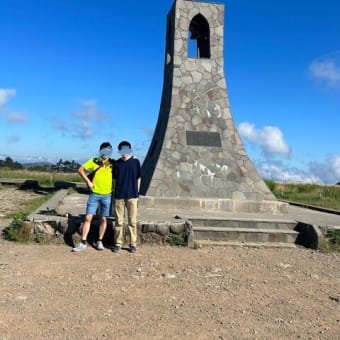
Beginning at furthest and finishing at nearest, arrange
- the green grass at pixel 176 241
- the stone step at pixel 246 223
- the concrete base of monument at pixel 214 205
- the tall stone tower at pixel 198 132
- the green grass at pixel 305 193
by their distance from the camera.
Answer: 1. the green grass at pixel 305 193
2. the tall stone tower at pixel 198 132
3. the concrete base of monument at pixel 214 205
4. the stone step at pixel 246 223
5. the green grass at pixel 176 241

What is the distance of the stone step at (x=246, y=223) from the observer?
25.5 feet

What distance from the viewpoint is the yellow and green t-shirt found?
20.5 feet

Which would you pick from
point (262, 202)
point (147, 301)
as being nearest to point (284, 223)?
point (262, 202)

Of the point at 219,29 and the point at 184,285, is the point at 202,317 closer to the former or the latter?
the point at 184,285

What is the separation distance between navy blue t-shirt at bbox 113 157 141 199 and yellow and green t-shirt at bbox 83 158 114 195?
139mm

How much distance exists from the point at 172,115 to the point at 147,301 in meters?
7.59

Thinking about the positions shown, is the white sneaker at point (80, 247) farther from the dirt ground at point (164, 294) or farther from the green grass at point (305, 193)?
the green grass at point (305, 193)

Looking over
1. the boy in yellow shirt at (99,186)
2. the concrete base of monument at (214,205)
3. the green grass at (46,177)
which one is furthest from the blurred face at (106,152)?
the green grass at (46,177)

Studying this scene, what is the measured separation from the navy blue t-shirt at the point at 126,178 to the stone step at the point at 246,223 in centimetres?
182

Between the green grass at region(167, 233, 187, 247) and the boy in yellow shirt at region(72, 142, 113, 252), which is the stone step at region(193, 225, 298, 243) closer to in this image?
the green grass at region(167, 233, 187, 247)

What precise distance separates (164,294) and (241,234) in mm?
3403

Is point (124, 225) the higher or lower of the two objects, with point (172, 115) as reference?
lower

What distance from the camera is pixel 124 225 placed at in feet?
21.7

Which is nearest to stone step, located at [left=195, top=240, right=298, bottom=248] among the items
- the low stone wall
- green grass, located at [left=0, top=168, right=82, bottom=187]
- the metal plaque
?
the low stone wall
